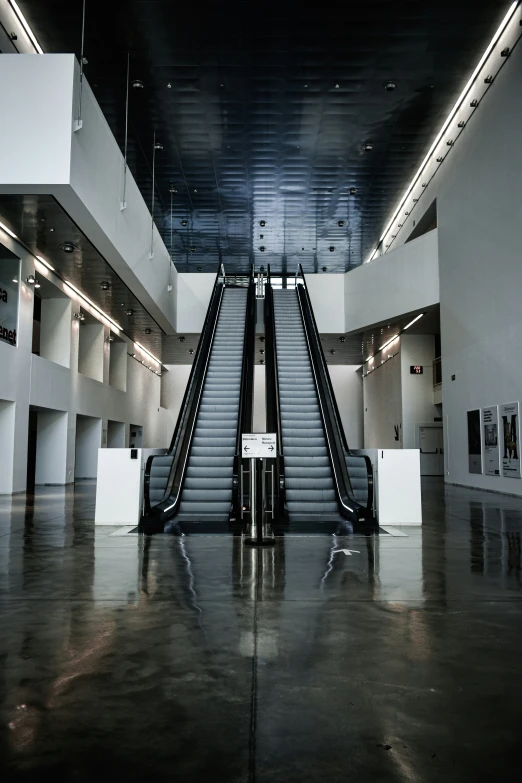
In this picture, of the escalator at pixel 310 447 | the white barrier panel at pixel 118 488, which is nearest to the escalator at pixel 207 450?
the white barrier panel at pixel 118 488

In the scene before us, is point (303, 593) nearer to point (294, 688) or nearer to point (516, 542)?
point (294, 688)

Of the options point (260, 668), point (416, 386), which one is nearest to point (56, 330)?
point (416, 386)

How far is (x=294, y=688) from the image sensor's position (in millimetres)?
2773

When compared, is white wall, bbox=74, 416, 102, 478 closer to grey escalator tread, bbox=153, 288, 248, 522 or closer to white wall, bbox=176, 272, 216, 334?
white wall, bbox=176, 272, 216, 334

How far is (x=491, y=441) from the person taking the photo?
14258mm

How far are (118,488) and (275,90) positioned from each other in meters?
10.2

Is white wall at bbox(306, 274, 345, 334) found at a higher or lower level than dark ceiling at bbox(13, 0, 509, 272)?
lower

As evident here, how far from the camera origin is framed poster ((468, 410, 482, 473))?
1528cm

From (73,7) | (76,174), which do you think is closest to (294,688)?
(76,174)

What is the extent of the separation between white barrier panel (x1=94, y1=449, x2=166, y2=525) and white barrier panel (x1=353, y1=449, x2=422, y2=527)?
3384 millimetres

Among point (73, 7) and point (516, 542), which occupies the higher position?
point (73, 7)

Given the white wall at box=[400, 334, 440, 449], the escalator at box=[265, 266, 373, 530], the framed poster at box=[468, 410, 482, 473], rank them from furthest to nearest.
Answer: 1. the white wall at box=[400, 334, 440, 449]
2. the framed poster at box=[468, 410, 482, 473]
3. the escalator at box=[265, 266, 373, 530]

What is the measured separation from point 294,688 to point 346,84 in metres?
14.0

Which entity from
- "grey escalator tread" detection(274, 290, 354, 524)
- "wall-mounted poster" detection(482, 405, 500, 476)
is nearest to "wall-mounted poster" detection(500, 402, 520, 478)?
"wall-mounted poster" detection(482, 405, 500, 476)
